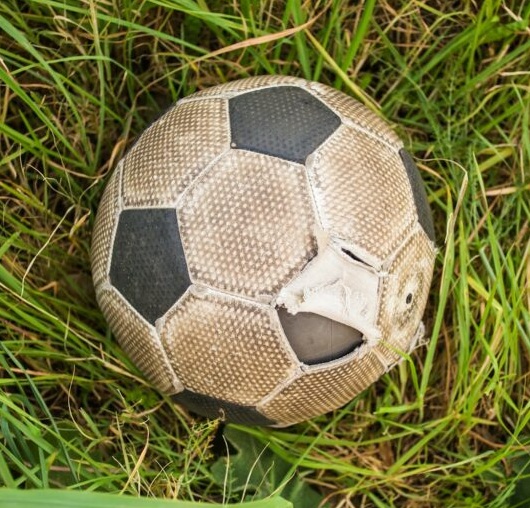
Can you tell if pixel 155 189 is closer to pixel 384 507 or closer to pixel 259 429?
pixel 259 429

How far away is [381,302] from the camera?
165cm

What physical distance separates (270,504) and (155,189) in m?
0.70

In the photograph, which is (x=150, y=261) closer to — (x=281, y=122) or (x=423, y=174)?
(x=281, y=122)

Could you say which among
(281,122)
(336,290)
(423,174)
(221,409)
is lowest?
(221,409)

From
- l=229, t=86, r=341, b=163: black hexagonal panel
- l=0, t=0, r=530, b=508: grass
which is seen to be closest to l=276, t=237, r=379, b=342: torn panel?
l=229, t=86, r=341, b=163: black hexagonal panel

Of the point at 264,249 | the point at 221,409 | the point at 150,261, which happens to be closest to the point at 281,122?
the point at 264,249

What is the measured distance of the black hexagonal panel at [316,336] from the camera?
1.57m

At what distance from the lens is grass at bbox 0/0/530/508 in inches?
78.7

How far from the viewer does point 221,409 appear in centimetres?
176

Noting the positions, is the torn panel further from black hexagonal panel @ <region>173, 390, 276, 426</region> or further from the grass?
the grass

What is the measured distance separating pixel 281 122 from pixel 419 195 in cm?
39

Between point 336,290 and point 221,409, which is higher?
point 336,290

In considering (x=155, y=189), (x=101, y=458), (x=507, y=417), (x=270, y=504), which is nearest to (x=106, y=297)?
(x=155, y=189)

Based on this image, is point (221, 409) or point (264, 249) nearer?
point (264, 249)
